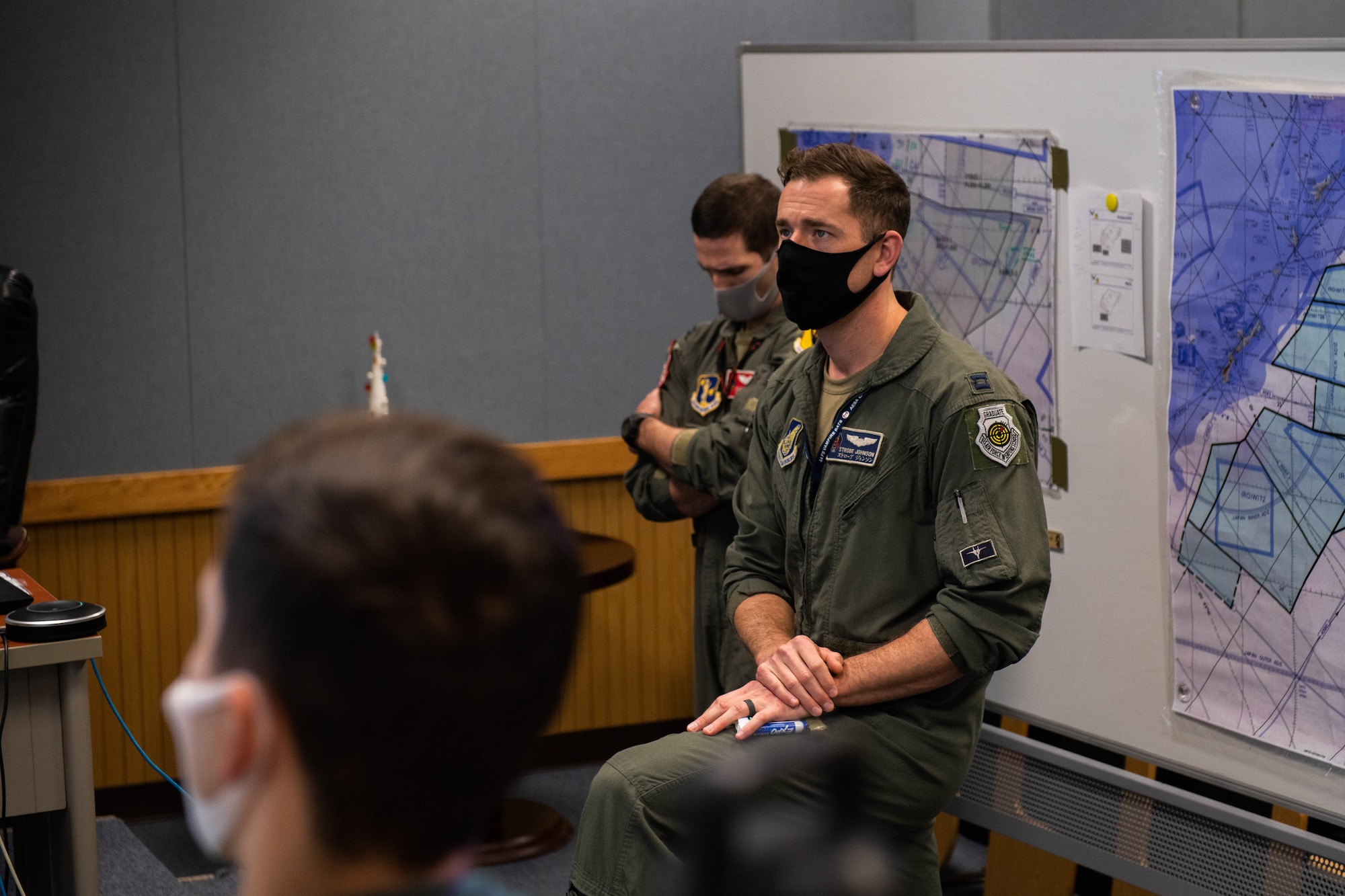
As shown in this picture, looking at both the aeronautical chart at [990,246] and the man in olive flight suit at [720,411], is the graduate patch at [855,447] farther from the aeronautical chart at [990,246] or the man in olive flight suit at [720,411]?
the aeronautical chart at [990,246]

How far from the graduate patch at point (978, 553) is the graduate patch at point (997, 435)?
12 cm

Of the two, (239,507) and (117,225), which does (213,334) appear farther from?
(239,507)

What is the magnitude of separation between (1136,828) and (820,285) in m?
1.18

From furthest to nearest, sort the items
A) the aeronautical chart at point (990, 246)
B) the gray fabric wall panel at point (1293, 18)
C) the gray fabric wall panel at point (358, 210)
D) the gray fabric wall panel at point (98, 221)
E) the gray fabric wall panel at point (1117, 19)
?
the gray fabric wall panel at point (358, 210) < the gray fabric wall panel at point (98, 221) < the gray fabric wall panel at point (1117, 19) < the gray fabric wall panel at point (1293, 18) < the aeronautical chart at point (990, 246)

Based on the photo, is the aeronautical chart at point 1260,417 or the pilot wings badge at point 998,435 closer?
the pilot wings badge at point 998,435

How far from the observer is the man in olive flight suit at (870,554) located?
1.88m

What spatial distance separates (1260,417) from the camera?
2.16 metres

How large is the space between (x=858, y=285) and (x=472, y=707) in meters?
1.54

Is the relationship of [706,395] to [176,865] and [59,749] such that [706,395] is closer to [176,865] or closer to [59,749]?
[59,749]

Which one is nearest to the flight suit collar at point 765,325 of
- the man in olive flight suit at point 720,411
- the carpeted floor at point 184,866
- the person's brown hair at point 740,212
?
the man in olive flight suit at point 720,411

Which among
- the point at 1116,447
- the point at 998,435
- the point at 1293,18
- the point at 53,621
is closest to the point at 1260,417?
the point at 1116,447

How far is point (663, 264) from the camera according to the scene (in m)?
4.12

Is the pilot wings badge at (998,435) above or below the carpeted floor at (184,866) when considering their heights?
above

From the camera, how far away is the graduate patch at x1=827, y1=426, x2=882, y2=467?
2.00 meters
